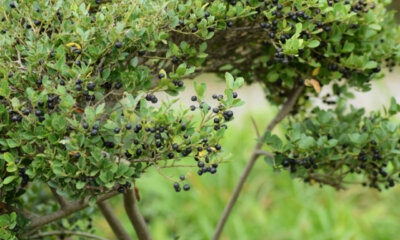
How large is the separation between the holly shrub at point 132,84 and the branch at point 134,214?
1.16 ft

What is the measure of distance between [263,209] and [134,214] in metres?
3.20

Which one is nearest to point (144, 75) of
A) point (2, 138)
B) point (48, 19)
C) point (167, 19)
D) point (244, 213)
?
point (167, 19)

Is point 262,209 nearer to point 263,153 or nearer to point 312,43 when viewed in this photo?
point 263,153

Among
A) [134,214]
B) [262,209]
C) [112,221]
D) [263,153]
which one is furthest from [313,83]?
[262,209]

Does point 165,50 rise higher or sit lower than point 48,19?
lower

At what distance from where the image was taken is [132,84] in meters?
1.70

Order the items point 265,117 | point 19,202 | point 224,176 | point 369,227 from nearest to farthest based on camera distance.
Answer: point 19,202 → point 369,227 → point 224,176 → point 265,117

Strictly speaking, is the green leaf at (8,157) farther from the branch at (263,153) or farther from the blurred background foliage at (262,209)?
the blurred background foliage at (262,209)

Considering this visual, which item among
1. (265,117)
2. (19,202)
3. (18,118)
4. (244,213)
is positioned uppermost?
(18,118)

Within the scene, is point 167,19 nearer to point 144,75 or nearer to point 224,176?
point 144,75

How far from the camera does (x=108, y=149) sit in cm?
162

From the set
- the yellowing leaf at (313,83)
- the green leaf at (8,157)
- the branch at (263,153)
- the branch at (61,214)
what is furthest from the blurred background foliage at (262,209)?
the green leaf at (8,157)

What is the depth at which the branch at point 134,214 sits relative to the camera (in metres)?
2.09

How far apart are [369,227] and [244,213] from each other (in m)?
1.23
